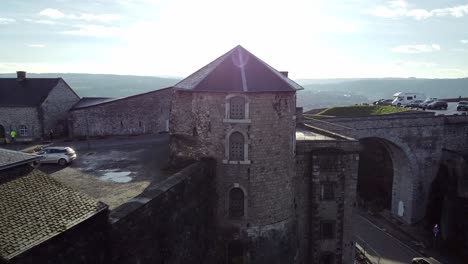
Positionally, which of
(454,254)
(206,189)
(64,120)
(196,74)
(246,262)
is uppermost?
(196,74)

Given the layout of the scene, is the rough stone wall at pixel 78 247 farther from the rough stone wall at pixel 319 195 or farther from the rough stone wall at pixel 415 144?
the rough stone wall at pixel 415 144

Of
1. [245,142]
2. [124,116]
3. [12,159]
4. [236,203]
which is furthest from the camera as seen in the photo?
[124,116]

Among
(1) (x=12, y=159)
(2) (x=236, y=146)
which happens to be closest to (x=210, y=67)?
(2) (x=236, y=146)

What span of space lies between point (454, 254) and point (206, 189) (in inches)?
1007

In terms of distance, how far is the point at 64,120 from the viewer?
1369 inches

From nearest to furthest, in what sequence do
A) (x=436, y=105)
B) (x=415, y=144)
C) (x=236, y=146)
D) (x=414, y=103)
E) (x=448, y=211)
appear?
(x=236, y=146)
(x=448, y=211)
(x=415, y=144)
(x=436, y=105)
(x=414, y=103)

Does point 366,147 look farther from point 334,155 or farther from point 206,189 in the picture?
point 206,189

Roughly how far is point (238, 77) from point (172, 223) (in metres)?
7.53

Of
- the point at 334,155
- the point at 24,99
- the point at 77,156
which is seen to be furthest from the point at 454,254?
the point at 24,99

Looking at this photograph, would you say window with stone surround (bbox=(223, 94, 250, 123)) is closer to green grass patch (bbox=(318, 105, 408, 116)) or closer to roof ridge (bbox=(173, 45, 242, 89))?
roof ridge (bbox=(173, 45, 242, 89))

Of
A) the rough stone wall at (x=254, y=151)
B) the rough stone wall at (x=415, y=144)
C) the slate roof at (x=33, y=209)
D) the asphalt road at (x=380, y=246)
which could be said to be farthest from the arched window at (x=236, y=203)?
the rough stone wall at (x=415, y=144)

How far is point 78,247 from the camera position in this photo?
10398 mm

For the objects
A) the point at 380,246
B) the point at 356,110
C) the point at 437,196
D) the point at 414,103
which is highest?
the point at 414,103

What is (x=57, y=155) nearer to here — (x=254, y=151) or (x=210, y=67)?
(x=210, y=67)
